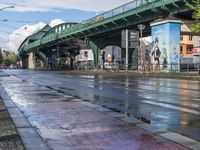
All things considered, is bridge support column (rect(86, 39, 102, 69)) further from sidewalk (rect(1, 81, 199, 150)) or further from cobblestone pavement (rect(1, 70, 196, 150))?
sidewalk (rect(1, 81, 199, 150))

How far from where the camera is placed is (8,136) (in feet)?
30.6

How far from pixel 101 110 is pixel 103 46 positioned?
76.5m

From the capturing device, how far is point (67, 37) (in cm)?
9750

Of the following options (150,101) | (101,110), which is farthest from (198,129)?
(150,101)

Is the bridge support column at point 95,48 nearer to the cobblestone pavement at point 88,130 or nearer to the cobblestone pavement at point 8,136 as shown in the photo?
the cobblestone pavement at point 88,130

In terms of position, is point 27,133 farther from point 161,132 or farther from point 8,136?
point 161,132

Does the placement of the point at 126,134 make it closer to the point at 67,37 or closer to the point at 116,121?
the point at 116,121

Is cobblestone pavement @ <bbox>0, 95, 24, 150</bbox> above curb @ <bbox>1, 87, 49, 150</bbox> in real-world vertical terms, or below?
above

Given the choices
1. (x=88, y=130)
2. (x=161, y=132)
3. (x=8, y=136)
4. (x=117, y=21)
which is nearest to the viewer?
(x=8, y=136)

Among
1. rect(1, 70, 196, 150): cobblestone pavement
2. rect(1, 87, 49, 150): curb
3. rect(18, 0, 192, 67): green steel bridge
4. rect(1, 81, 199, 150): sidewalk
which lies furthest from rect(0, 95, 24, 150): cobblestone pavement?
rect(18, 0, 192, 67): green steel bridge

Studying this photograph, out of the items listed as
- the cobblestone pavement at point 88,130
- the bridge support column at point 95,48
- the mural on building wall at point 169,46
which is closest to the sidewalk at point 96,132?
the cobblestone pavement at point 88,130

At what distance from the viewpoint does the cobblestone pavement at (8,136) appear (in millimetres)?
8297

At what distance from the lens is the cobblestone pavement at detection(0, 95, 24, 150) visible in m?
8.30

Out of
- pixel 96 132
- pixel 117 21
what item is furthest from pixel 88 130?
pixel 117 21
